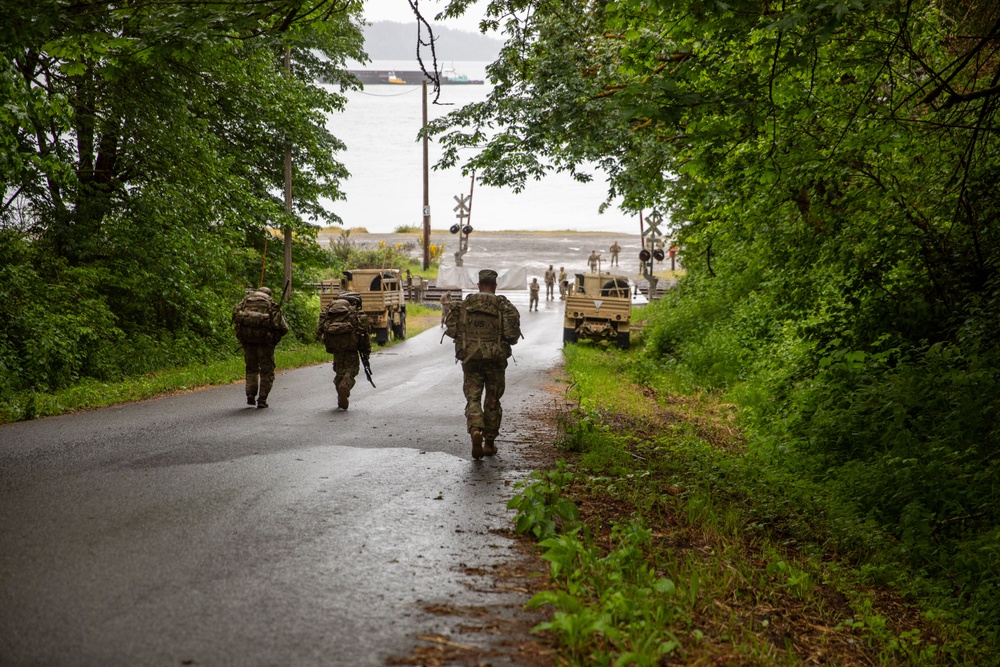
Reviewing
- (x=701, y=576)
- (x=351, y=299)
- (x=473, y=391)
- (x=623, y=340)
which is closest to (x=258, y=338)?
(x=351, y=299)

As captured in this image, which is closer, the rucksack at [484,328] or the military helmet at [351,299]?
the rucksack at [484,328]

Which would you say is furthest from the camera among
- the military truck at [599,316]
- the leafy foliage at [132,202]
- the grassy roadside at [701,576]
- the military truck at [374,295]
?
the military truck at [374,295]

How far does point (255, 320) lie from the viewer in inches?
452

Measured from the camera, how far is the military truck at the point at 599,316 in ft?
76.9

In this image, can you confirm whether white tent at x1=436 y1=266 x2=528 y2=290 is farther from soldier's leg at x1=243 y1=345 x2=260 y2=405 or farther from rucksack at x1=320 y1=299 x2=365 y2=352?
soldier's leg at x1=243 y1=345 x2=260 y2=405

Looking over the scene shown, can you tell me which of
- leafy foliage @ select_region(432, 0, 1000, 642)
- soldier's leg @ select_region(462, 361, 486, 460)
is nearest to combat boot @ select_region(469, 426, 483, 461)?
soldier's leg @ select_region(462, 361, 486, 460)

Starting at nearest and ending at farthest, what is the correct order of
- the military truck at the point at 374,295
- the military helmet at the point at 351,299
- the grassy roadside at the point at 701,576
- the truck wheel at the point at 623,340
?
the grassy roadside at the point at 701,576 < the military helmet at the point at 351,299 < the truck wheel at the point at 623,340 < the military truck at the point at 374,295

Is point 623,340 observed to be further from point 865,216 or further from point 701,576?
point 701,576

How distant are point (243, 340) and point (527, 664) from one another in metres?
8.87

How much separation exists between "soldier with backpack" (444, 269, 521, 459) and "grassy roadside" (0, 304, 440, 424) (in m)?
5.81

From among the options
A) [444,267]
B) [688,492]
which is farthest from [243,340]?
[444,267]

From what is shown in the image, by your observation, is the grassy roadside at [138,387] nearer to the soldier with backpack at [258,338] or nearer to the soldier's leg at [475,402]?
the soldier with backpack at [258,338]

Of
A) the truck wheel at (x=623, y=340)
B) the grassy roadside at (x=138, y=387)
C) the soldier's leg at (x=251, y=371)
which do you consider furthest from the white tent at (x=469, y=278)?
the soldier's leg at (x=251, y=371)

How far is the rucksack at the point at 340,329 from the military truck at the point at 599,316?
40.7ft
